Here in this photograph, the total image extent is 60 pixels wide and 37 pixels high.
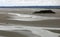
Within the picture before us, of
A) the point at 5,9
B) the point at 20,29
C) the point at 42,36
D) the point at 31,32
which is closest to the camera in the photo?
the point at 42,36

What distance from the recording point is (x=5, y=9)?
11.3ft

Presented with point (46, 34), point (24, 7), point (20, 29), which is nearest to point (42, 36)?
point (46, 34)

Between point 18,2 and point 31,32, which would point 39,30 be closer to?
point 31,32

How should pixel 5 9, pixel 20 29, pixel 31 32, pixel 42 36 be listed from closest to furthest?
pixel 42 36, pixel 31 32, pixel 20 29, pixel 5 9

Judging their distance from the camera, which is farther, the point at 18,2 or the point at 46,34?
the point at 18,2

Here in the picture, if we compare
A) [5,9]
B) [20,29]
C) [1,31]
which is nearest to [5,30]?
[1,31]

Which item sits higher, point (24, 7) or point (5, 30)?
point (5, 30)

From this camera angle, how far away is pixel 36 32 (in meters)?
1.65

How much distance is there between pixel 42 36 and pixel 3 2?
220cm

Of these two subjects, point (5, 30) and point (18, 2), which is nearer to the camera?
point (5, 30)

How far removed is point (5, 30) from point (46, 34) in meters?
0.54

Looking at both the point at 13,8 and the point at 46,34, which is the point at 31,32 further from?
the point at 13,8

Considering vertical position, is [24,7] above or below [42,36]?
below

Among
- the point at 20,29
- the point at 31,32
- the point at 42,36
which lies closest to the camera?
the point at 42,36
